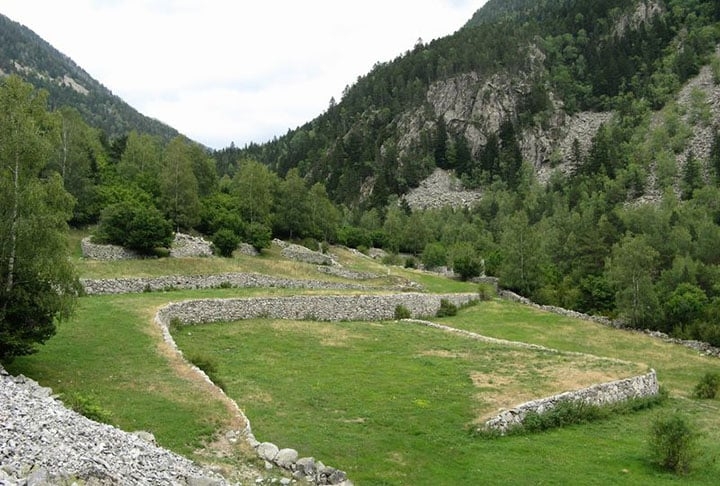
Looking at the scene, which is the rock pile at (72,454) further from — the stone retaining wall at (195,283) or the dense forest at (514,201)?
the stone retaining wall at (195,283)

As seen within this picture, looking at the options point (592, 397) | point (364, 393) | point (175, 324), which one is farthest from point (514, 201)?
point (364, 393)

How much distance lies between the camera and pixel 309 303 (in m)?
45.7

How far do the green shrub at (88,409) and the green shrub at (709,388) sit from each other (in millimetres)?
31286

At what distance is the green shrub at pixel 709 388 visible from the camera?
108 feet

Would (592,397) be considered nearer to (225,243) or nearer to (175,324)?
(175,324)

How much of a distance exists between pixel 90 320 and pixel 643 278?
5058 cm

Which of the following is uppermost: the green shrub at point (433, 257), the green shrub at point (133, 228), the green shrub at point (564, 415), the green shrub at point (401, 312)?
the green shrub at point (133, 228)

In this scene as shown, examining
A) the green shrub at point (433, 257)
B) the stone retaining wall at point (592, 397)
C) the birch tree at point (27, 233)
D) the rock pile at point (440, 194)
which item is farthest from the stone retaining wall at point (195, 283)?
the rock pile at point (440, 194)

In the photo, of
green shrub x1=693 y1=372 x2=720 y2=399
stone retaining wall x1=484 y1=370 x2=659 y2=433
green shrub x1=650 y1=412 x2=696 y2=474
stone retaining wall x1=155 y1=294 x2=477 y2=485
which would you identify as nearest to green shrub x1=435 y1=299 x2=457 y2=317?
stone retaining wall x1=155 y1=294 x2=477 y2=485

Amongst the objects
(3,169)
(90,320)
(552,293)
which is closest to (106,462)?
(3,169)

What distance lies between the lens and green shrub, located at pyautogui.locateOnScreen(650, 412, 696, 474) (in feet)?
66.3

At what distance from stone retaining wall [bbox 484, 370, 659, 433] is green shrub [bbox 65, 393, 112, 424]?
13.3 metres

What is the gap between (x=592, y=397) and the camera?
26562 millimetres

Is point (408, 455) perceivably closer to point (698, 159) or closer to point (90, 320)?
point (90, 320)
